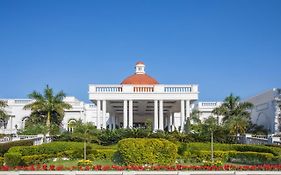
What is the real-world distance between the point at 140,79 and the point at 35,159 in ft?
92.6

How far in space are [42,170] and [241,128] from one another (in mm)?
25299

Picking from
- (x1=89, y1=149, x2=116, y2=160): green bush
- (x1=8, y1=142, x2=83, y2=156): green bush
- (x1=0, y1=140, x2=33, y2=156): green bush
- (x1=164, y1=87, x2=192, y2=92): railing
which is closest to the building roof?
(x1=164, y1=87, x2=192, y2=92): railing

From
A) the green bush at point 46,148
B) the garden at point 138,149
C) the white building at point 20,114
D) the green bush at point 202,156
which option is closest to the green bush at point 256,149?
the garden at point 138,149

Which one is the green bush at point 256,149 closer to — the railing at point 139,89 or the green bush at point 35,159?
the green bush at point 35,159

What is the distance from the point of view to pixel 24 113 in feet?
187

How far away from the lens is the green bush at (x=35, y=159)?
22878 mm

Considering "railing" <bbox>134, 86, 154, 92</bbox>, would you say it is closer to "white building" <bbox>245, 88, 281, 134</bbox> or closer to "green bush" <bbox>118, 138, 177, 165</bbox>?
"white building" <bbox>245, 88, 281, 134</bbox>

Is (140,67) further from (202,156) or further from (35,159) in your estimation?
(35,159)

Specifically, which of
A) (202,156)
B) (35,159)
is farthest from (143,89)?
(35,159)

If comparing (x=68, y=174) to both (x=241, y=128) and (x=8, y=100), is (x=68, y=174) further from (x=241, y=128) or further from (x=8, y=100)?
(x=8, y=100)

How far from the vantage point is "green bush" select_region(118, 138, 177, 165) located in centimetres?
2061

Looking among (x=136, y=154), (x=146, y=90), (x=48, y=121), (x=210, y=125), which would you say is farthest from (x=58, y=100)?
(x=136, y=154)

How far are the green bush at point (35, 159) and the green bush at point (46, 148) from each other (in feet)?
4.36

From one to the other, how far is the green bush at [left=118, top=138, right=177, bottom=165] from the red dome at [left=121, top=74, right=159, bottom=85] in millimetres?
29602
